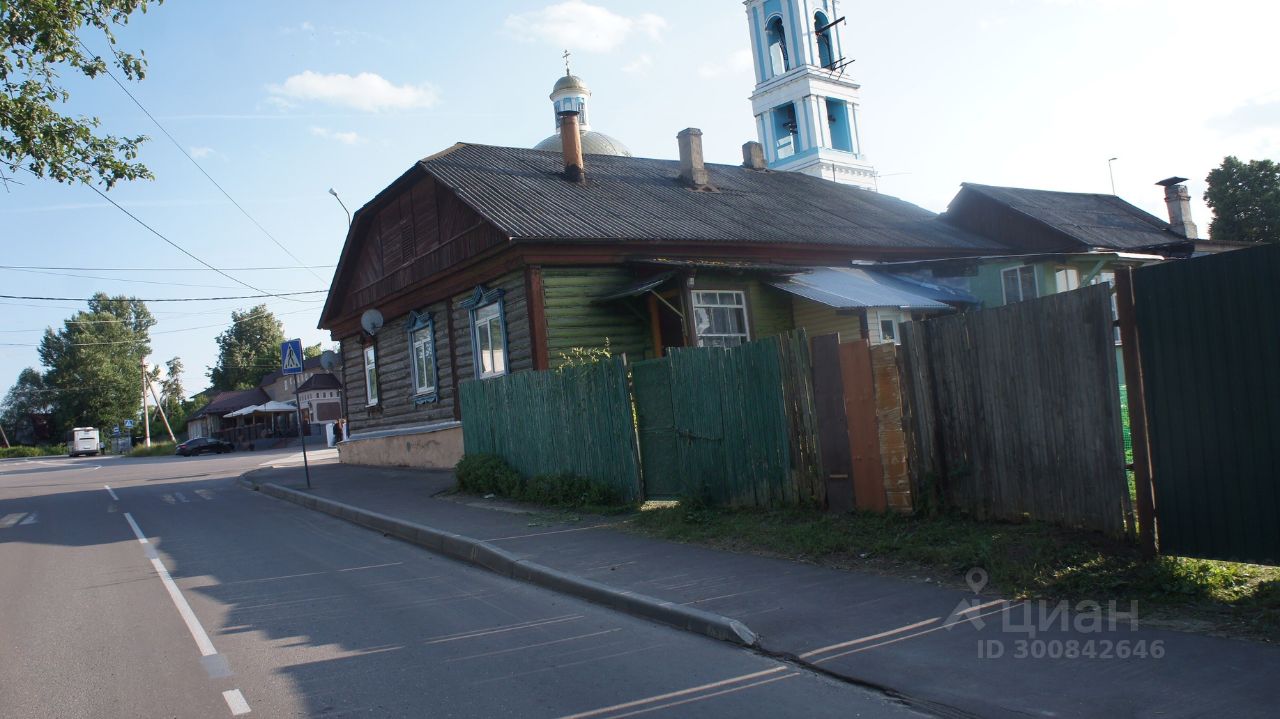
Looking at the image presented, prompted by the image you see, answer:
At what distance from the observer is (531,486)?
40.8 feet

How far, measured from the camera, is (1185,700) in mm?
3994

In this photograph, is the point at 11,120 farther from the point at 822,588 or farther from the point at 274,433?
the point at 274,433

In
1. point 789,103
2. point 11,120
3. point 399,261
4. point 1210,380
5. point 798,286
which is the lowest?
point 1210,380

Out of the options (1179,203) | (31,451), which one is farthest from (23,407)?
(1179,203)

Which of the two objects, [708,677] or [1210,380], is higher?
[1210,380]

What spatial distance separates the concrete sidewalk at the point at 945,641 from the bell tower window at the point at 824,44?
39.9 meters

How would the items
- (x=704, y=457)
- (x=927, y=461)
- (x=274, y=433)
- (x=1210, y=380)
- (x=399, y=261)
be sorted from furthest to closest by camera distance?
(x=274, y=433) → (x=399, y=261) → (x=704, y=457) → (x=927, y=461) → (x=1210, y=380)

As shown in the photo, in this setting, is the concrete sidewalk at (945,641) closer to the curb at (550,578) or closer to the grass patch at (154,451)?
the curb at (550,578)

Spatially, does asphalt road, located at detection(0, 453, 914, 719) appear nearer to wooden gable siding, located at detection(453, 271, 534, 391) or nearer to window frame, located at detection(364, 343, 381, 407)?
wooden gable siding, located at detection(453, 271, 534, 391)

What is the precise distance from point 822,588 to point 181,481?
74.8ft

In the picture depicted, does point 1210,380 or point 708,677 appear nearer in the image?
point 708,677

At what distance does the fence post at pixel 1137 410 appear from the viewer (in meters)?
5.96

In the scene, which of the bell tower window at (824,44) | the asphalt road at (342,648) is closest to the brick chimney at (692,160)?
the asphalt road at (342,648)

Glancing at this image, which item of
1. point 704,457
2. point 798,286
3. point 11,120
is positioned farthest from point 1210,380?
point 11,120
